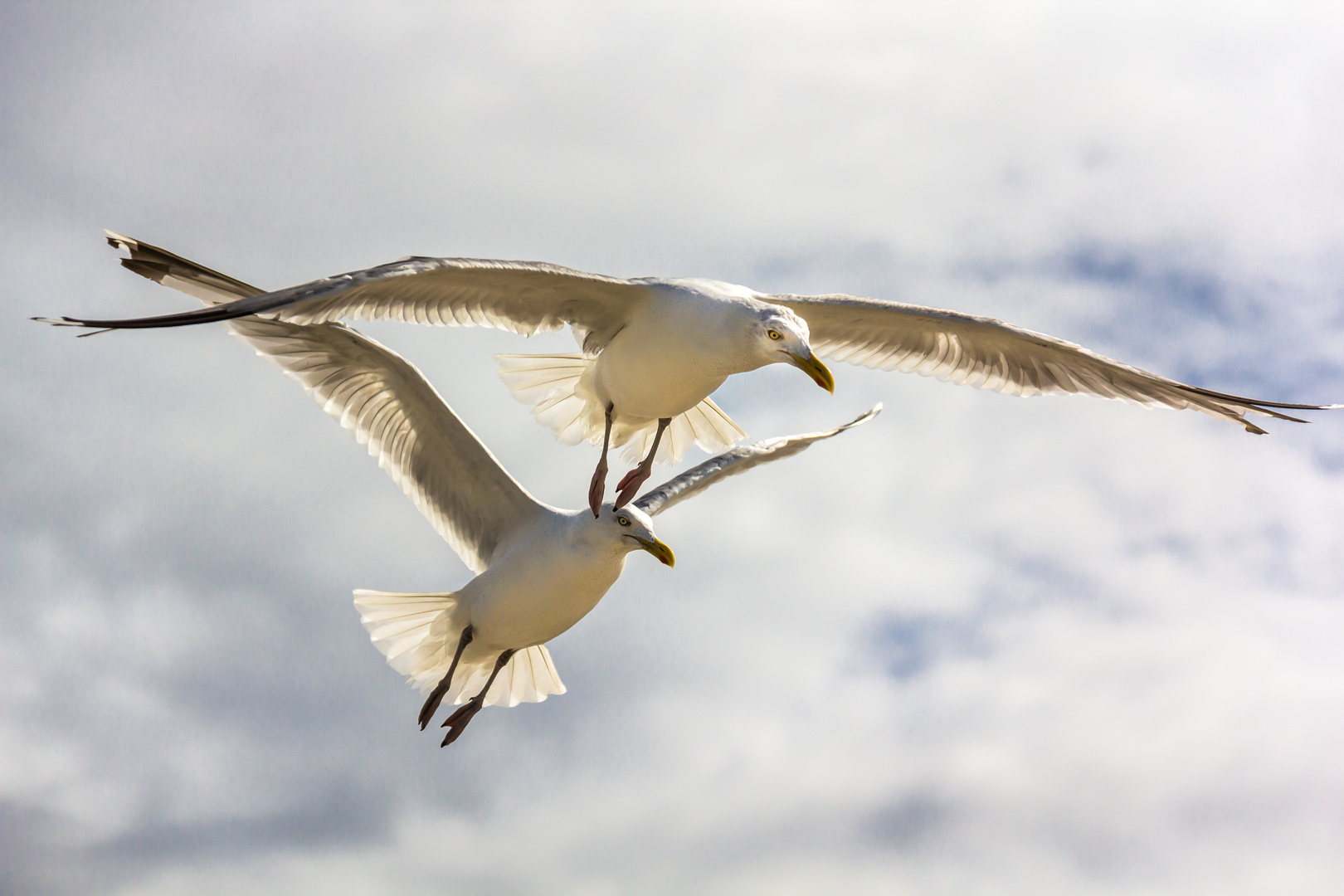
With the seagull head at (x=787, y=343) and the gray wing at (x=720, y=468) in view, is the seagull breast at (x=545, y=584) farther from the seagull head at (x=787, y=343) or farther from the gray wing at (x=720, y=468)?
the seagull head at (x=787, y=343)

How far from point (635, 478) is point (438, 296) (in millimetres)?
1814

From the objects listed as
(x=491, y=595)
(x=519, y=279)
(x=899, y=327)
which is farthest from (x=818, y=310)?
(x=491, y=595)

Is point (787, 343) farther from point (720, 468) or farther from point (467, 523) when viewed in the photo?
point (467, 523)

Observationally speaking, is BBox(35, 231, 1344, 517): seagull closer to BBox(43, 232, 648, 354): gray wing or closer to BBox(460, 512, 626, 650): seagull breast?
BBox(43, 232, 648, 354): gray wing

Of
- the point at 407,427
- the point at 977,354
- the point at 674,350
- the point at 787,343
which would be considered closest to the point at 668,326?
the point at 674,350

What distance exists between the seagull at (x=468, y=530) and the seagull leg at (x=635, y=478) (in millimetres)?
78

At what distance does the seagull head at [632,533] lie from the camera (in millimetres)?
7695

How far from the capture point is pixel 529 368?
8.27 meters

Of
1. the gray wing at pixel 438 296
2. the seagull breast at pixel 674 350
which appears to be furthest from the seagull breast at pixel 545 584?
the gray wing at pixel 438 296

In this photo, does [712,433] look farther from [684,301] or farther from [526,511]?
[684,301]

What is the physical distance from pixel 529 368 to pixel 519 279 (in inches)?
56.9

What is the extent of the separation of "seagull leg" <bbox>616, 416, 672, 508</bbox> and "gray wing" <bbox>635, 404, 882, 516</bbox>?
1.36 feet

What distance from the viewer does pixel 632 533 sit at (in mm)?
7695

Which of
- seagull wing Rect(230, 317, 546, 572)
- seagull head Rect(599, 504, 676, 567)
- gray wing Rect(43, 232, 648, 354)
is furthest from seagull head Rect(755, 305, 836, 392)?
seagull wing Rect(230, 317, 546, 572)
